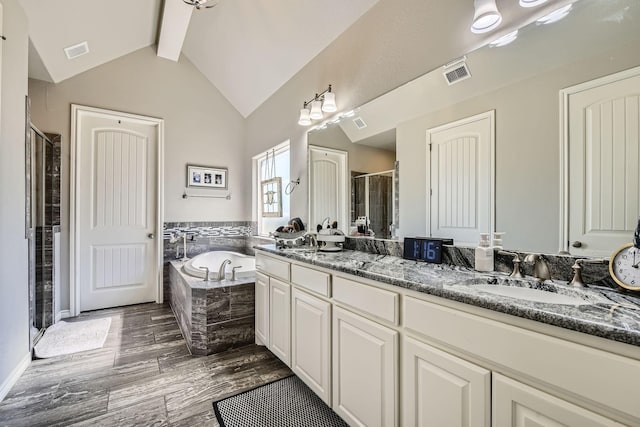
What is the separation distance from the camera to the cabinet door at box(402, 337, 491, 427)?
0.89 metres

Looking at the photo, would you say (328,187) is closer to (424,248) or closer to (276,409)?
(424,248)

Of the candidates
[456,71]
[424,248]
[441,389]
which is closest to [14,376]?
[441,389]

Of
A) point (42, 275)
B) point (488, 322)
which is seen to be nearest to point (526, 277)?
point (488, 322)

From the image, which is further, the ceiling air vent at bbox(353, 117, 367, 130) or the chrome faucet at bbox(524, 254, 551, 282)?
the ceiling air vent at bbox(353, 117, 367, 130)

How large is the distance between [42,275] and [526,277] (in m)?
3.95

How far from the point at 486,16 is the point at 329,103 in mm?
1232

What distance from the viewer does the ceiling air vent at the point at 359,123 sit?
214 cm

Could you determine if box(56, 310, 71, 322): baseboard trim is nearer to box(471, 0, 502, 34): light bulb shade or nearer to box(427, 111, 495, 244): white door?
box(427, 111, 495, 244): white door

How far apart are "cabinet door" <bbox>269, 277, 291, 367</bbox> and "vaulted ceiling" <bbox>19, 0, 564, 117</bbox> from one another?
1.87 m

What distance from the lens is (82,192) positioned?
3.28 m

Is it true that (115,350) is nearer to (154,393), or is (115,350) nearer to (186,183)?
(154,393)

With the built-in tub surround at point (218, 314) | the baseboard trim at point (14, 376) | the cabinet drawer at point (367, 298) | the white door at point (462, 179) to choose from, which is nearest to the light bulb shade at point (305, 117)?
the white door at point (462, 179)

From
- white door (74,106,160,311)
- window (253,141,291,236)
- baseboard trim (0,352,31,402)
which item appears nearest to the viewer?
baseboard trim (0,352,31,402)

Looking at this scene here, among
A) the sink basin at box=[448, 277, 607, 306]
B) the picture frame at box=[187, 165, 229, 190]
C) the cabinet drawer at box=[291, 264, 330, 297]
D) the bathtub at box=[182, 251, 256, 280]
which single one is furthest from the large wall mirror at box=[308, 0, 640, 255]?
the picture frame at box=[187, 165, 229, 190]
